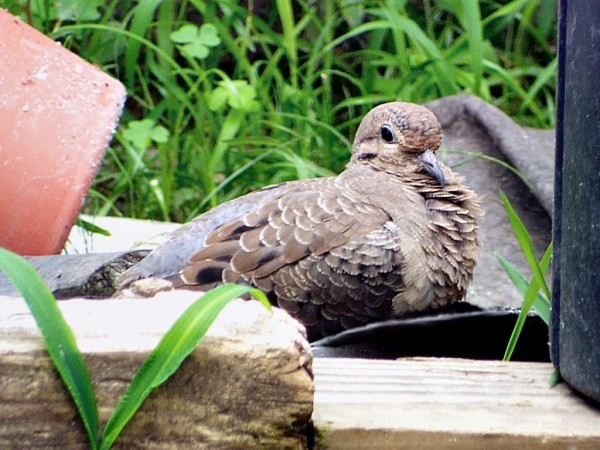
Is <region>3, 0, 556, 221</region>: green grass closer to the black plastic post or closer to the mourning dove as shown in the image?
the mourning dove

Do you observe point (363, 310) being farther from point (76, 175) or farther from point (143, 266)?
point (76, 175)

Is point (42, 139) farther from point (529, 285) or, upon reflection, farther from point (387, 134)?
point (529, 285)

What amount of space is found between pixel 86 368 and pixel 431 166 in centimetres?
164

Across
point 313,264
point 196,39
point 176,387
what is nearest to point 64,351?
point 176,387

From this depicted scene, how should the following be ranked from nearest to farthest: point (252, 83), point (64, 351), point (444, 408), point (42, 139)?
point (64, 351), point (444, 408), point (42, 139), point (252, 83)

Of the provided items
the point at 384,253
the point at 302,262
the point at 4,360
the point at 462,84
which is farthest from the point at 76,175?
the point at 462,84

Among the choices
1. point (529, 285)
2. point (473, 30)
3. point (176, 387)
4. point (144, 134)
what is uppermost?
point (176, 387)

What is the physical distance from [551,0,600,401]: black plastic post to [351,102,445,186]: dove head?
1.20 m

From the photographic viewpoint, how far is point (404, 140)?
8.58 feet

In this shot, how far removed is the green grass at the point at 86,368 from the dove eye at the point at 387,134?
164cm

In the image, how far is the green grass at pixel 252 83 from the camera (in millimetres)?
3664

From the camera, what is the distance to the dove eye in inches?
104

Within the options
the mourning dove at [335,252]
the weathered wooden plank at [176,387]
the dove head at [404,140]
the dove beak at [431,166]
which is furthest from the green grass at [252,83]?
the weathered wooden plank at [176,387]

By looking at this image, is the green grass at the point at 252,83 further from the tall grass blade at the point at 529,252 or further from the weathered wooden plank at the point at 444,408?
the weathered wooden plank at the point at 444,408
